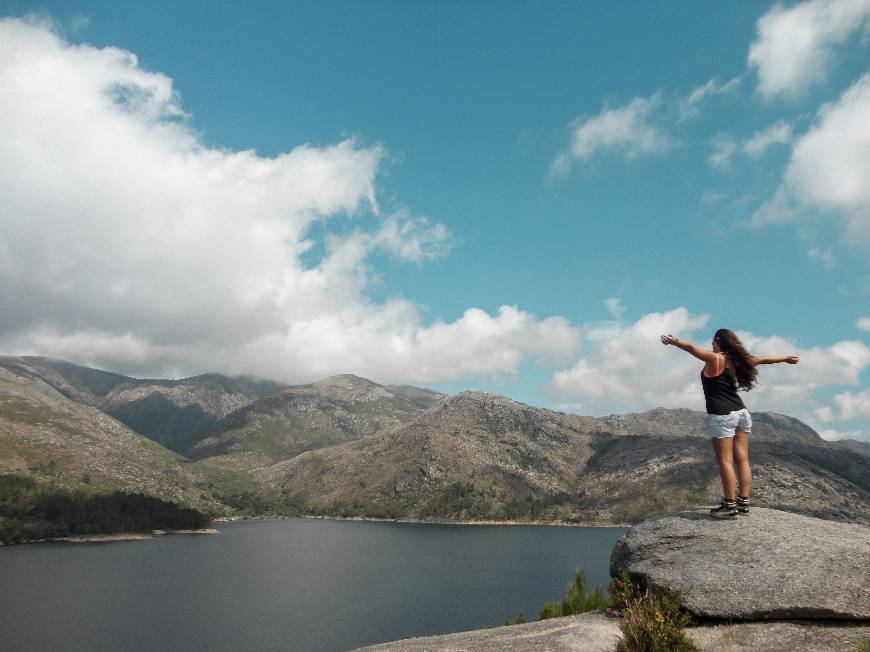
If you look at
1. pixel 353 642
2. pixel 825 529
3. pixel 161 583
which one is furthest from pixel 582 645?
pixel 161 583

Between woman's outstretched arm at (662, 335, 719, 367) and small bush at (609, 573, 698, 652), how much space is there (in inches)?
284

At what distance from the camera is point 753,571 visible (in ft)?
48.5

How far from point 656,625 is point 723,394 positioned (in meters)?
7.67

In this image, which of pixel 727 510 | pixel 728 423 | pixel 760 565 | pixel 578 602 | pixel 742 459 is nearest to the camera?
pixel 760 565

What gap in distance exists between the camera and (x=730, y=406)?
1689 cm

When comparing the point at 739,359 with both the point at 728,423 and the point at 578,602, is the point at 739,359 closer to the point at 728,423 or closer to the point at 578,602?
the point at 728,423

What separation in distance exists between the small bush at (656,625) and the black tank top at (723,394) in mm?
5949

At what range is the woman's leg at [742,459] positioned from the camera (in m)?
16.5

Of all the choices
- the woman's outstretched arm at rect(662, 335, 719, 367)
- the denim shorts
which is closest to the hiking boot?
the denim shorts

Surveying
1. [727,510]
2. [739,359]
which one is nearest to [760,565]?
[727,510]

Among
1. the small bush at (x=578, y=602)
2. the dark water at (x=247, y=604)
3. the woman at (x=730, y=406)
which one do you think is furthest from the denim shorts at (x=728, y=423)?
the dark water at (x=247, y=604)

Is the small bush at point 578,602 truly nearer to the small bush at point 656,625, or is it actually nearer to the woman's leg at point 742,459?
the small bush at point 656,625

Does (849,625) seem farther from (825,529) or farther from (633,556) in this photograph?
(633,556)

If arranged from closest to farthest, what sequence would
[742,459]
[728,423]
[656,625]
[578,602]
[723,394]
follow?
[656,625] → [742,459] → [728,423] → [723,394] → [578,602]
